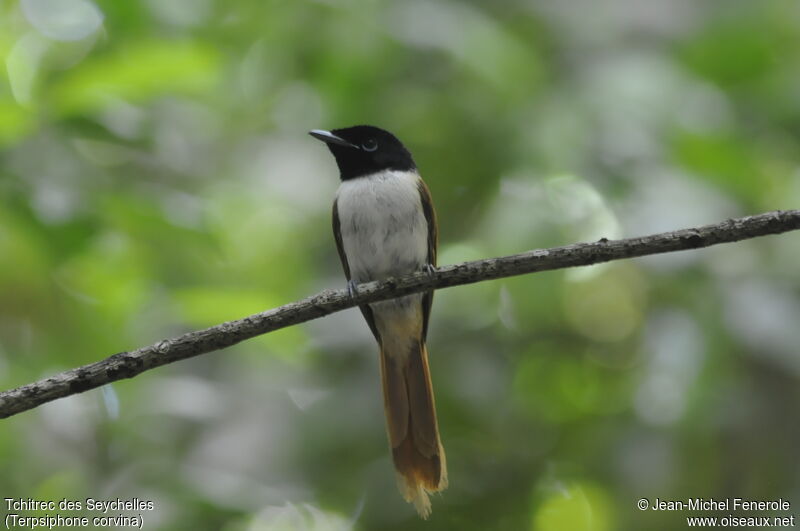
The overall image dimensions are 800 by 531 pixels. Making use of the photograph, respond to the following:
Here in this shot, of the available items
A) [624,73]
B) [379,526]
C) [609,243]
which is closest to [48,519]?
[379,526]

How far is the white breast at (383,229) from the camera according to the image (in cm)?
440

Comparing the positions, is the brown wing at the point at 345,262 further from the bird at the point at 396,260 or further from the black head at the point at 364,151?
the black head at the point at 364,151

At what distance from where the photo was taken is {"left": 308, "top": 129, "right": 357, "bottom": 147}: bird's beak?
15.1ft

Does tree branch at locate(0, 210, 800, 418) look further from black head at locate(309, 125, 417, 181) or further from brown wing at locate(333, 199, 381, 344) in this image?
black head at locate(309, 125, 417, 181)

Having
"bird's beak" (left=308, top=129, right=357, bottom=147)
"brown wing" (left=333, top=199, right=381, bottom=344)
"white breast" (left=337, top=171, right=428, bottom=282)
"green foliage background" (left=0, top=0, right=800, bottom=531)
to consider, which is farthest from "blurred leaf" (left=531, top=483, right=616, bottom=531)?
"bird's beak" (left=308, top=129, right=357, bottom=147)

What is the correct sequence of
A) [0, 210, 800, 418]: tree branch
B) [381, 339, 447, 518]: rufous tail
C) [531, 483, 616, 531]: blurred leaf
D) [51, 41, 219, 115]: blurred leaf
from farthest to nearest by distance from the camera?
[531, 483, 616, 531]: blurred leaf, [381, 339, 447, 518]: rufous tail, [51, 41, 219, 115]: blurred leaf, [0, 210, 800, 418]: tree branch

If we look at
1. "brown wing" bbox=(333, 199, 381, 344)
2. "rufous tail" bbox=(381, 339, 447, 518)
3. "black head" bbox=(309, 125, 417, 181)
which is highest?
"black head" bbox=(309, 125, 417, 181)

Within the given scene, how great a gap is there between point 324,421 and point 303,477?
1.03ft

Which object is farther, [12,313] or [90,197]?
[12,313]

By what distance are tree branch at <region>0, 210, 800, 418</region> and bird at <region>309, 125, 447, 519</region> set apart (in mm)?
1335

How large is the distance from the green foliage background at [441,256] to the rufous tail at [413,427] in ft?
1.40

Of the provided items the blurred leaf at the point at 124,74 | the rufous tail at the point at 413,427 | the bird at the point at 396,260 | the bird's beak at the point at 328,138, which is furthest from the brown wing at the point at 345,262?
the blurred leaf at the point at 124,74

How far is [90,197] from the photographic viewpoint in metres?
3.70

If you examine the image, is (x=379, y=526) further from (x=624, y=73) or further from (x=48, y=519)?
(x=624, y=73)
